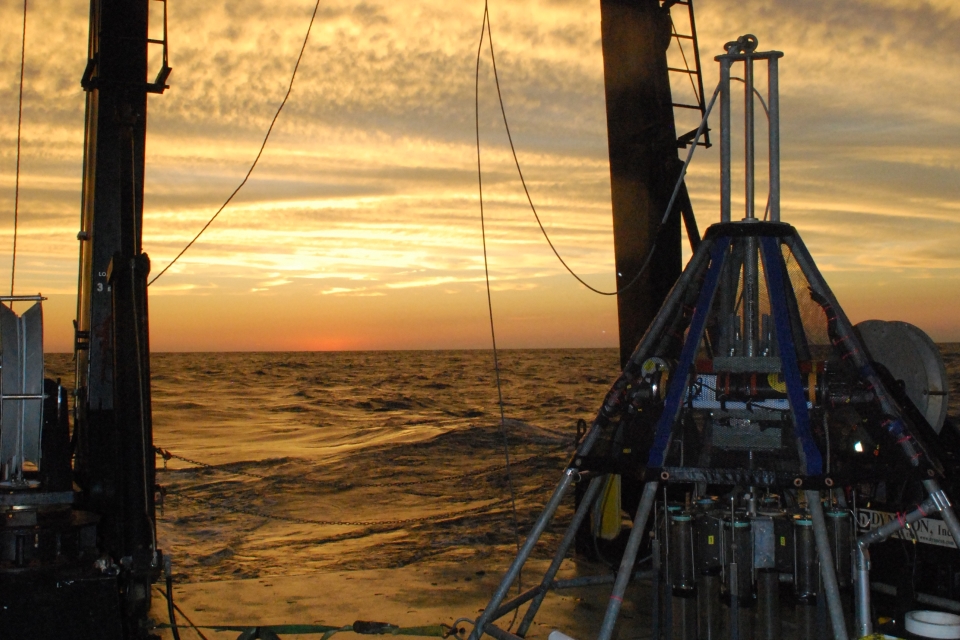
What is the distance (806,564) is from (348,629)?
124 inches

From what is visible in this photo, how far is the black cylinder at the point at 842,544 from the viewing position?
14.9ft

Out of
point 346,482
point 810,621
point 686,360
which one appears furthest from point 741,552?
point 346,482

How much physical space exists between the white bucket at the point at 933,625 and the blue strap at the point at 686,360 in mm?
1261

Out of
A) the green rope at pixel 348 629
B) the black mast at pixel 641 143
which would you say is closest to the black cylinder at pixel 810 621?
the green rope at pixel 348 629

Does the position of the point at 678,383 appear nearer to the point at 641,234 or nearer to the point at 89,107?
the point at 641,234

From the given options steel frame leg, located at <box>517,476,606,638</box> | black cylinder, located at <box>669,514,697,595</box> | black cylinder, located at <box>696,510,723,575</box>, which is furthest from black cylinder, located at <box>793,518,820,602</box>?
steel frame leg, located at <box>517,476,606,638</box>

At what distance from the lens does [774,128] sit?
5.02m

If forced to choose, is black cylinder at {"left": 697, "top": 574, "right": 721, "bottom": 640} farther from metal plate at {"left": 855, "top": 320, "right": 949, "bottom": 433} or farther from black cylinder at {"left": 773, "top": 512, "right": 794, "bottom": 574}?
metal plate at {"left": 855, "top": 320, "right": 949, "bottom": 433}

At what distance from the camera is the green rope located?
18.9 feet

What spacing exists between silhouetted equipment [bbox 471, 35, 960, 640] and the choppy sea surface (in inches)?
170

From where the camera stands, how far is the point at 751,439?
15.4ft

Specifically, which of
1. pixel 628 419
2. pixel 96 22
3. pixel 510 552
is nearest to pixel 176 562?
pixel 510 552

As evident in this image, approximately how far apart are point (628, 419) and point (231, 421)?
30.1 meters

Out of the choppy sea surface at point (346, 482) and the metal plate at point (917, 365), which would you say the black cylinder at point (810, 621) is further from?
the choppy sea surface at point (346, 482)
